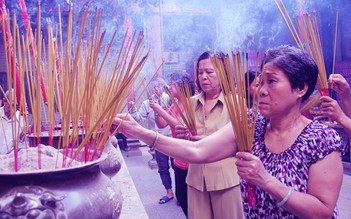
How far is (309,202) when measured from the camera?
1075 millimetres

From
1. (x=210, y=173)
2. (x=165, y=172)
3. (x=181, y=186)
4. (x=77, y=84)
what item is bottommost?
(x=165, y=172)

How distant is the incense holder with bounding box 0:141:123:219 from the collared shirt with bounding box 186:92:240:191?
3.72ft

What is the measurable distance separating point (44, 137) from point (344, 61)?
17.0 feet

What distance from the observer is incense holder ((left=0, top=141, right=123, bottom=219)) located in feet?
2.49

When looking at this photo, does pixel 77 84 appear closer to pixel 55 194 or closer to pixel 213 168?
pixel 55 194

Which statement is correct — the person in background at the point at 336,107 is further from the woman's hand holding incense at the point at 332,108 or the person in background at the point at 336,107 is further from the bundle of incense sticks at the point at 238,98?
the bundle of incense sticks at the point at 238,98

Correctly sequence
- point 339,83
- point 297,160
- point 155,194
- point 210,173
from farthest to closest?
point 155,194 < point 210,173 < point 339,83 < point 297,160

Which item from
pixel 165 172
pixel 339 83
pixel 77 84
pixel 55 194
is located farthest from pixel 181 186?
pixel 55 194

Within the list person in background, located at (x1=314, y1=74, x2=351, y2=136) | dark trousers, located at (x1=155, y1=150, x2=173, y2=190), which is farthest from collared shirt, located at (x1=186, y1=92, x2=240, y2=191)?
dark trousers, located at (x1=155, y1=150, x2=173, y2=190)

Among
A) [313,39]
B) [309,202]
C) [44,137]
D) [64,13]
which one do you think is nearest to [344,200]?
[313,39]

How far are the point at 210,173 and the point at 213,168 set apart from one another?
0.03 metres

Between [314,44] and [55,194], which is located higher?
[314,44]

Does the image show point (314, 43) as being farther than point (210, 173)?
No

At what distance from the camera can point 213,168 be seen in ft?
6.63
